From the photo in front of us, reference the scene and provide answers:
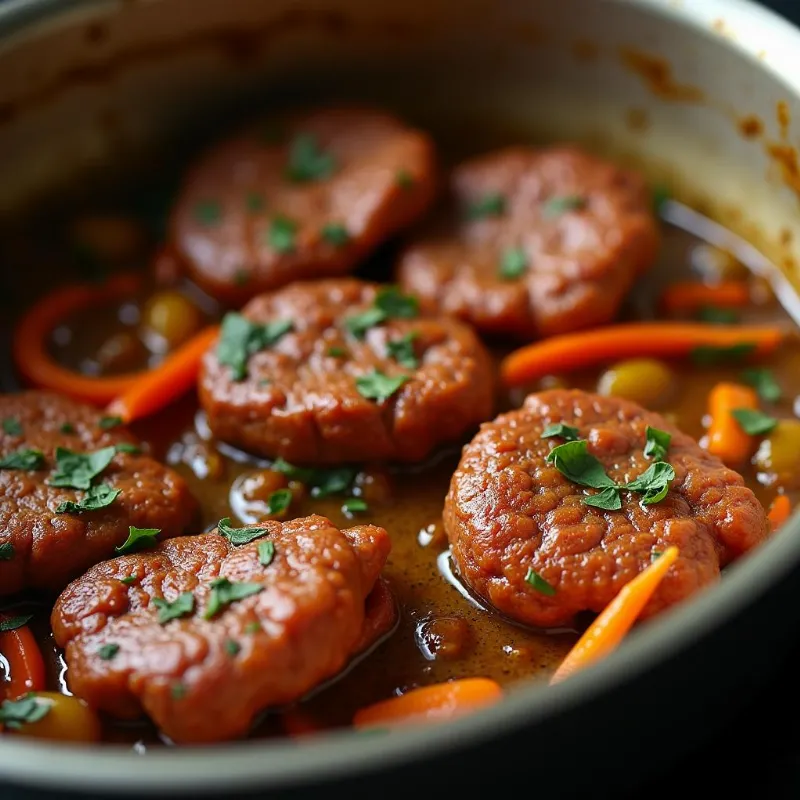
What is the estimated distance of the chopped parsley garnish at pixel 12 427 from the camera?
10.6ft

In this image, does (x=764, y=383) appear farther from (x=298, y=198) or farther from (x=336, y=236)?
(x=298, y=198)

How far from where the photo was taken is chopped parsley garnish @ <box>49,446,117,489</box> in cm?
307

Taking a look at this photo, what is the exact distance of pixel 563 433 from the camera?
3.00 m

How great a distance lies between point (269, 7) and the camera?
4156 mm

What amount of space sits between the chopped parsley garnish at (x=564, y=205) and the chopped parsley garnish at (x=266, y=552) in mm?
1683

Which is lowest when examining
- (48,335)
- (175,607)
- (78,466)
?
(48,335)

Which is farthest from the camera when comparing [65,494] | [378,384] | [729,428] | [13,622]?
[729,428]

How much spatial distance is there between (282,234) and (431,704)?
1.79 m

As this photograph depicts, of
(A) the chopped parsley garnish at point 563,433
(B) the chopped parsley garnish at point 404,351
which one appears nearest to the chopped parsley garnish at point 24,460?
(B) the chopped parsley garnish at point 404,351

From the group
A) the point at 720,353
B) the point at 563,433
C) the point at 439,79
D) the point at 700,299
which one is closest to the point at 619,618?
the point at 563,433

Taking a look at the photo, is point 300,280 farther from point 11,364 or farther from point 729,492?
point 729,492

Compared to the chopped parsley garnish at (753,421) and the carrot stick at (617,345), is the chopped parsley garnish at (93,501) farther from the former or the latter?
the chopped parsley garnish at (753,421)

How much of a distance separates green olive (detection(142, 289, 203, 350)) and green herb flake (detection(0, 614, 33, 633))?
1.12m

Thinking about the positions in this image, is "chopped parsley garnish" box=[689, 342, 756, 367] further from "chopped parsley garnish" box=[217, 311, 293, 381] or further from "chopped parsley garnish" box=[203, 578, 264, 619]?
"chopped parsley garnish" box=[203, 578, 264, 619]
